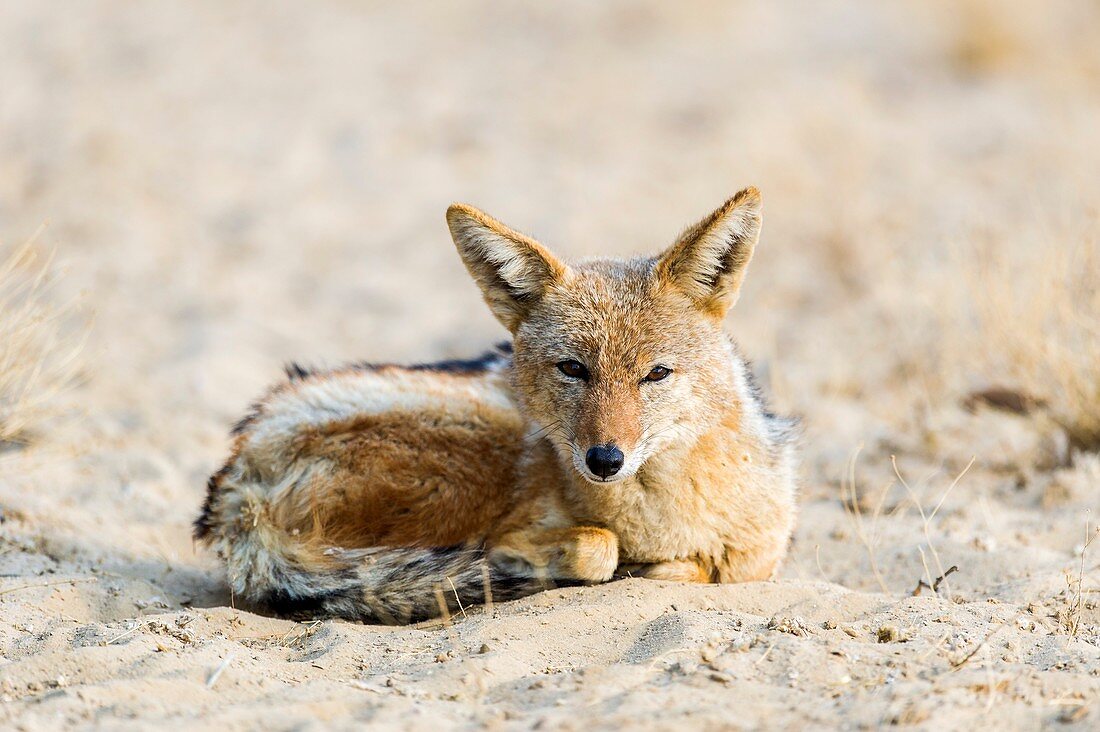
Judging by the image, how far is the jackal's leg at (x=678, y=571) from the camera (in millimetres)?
4547

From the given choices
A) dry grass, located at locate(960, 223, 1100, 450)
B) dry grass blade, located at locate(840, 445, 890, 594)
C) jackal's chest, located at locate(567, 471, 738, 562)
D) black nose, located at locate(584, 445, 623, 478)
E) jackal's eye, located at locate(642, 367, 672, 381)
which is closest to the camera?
black nose, located at locate(584, 445, 623, 478)

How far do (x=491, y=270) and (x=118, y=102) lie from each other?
30.9ft

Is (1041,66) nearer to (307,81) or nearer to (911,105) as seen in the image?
(911,105)

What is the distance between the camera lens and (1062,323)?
6492mm

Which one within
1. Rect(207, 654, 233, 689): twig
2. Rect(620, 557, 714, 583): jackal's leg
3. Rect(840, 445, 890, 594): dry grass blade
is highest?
Rect(207, 654, 233, 689): twig

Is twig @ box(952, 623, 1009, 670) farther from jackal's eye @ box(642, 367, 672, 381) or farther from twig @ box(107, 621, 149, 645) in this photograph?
twig @ box(107, 621, 149, 645)

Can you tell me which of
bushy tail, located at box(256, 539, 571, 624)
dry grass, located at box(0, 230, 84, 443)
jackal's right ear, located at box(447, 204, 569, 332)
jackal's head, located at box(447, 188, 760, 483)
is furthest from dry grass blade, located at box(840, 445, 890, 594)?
dry grass, located at box(0, 230, 84, 443)

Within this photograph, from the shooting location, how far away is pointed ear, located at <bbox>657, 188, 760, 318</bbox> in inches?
172

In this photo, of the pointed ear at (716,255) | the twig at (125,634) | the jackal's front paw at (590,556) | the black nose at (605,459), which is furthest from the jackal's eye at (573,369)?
the twig at (125,634)

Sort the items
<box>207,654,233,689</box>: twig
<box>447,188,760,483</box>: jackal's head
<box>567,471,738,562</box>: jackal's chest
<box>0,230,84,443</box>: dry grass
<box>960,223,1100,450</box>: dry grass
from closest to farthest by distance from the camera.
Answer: <box>207,654,233,689</box>: twig
<box>447,188,760,483</box>: jackal's head
<box>567,471,738,562</box>: jackal's chest
<box>0,230,84,443</box>: dry grass
<box>960,223,1100,450</box>: dry grass

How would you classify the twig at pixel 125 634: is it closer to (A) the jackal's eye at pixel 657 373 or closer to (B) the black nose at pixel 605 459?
(B) the black nose at pixel 605 459

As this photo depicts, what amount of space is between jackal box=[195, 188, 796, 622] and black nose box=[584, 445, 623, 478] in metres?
0.05

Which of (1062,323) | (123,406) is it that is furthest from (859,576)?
(123,406)

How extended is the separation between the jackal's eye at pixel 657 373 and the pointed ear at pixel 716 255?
0.42 metres
